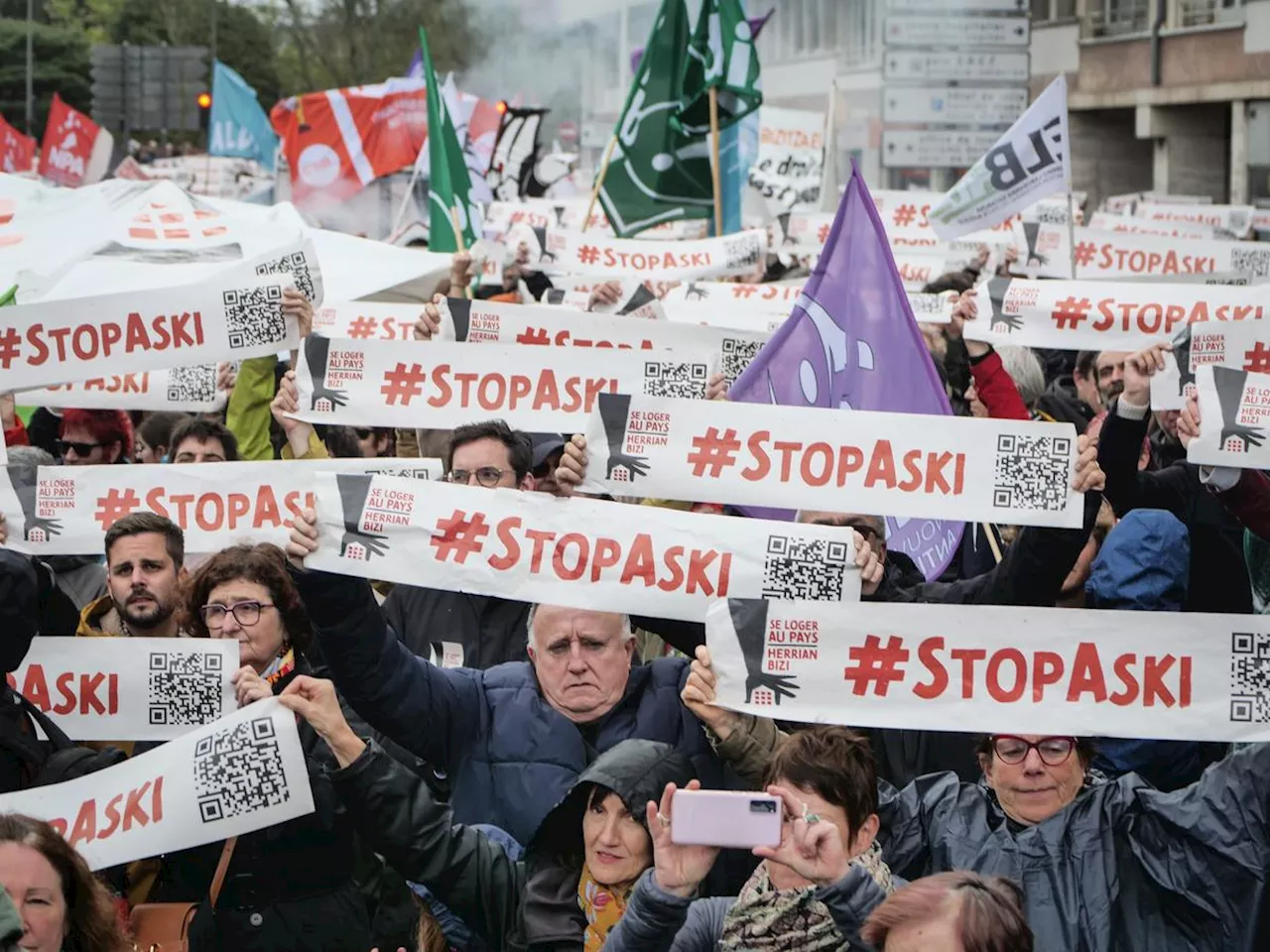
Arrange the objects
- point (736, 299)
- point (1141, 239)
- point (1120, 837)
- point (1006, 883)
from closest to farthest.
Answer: point (1006, 883) → point (1120, 837) → point (736, 299) → point (1141, 239)

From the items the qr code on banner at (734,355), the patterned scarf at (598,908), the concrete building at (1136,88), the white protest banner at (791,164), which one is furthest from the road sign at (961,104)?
the patterned scarf at (598,908)

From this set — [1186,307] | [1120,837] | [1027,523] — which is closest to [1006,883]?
[1120,837]

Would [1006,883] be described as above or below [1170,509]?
below

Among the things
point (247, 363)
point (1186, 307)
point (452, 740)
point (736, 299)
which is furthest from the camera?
point (736, 299)

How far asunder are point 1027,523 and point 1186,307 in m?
2.69

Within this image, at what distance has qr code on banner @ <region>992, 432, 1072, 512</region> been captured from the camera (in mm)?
4375

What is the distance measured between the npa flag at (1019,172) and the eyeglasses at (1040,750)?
19.6ft

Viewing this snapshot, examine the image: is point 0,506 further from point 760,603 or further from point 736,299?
point 736,299

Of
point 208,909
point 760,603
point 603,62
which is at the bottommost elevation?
point 208,909

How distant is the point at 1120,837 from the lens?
153 inches

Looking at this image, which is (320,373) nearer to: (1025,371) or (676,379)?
(676,379)

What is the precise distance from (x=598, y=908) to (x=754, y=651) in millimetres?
582

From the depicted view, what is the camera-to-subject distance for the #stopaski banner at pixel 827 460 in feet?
14.5

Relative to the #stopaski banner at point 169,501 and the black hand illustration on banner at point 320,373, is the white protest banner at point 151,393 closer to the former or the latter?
the black hand illustration on banner at point 320,373
